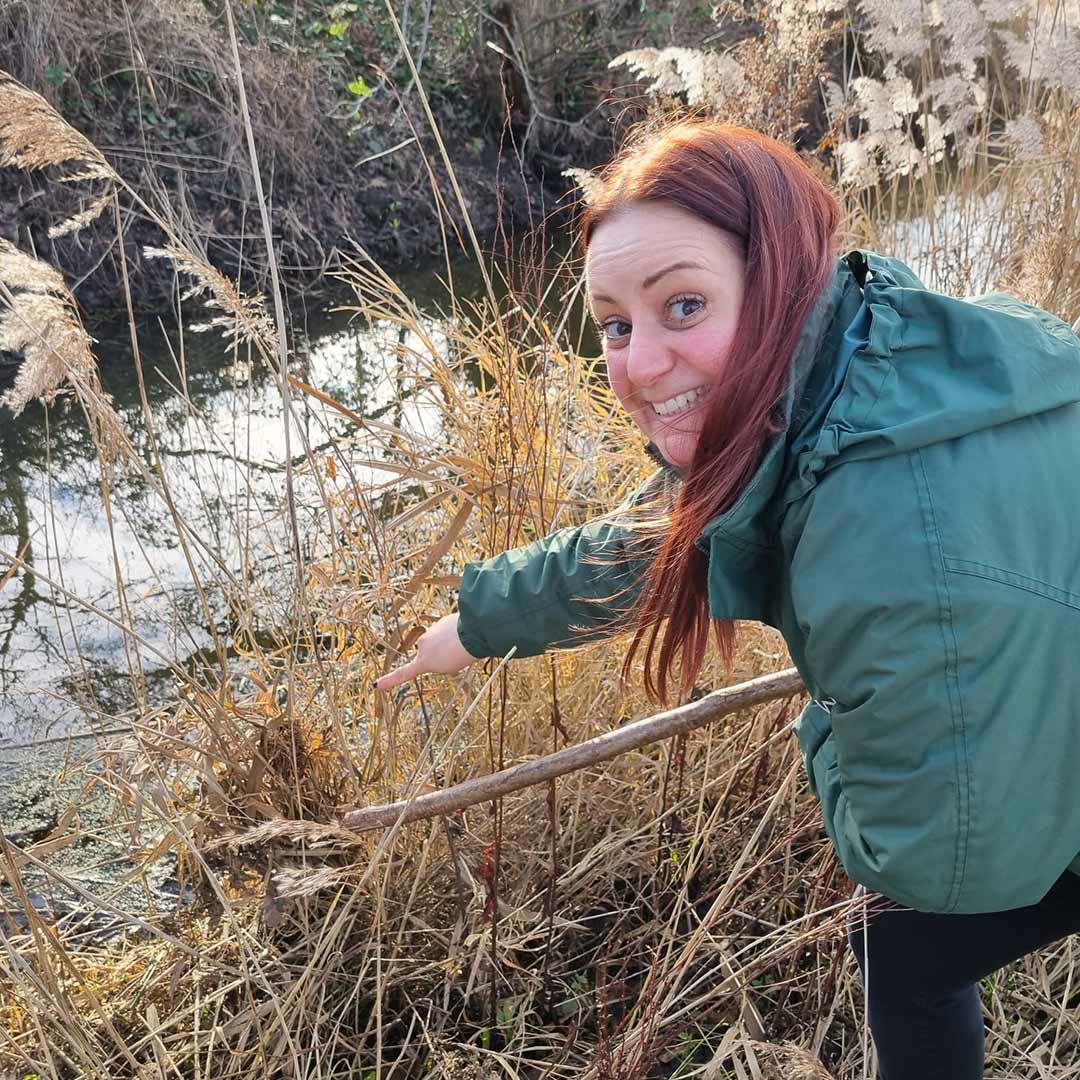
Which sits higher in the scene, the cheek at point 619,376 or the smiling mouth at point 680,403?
the cheek at point 619,376

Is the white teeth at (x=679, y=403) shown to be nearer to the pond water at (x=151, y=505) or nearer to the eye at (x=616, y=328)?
the eye at (x=616, y=328)

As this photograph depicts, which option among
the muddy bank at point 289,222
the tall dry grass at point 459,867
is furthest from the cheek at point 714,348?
the muddy bank at point 289,222

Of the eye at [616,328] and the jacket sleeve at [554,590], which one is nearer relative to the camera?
the eye at [616,328]

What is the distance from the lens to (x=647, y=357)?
1148mm

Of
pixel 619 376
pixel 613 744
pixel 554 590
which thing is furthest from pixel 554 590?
pixel 619 376

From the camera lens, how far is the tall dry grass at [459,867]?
5.28 feet

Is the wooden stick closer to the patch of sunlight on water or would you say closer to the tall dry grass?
the tall dry grass

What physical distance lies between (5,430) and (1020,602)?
4.30 meters

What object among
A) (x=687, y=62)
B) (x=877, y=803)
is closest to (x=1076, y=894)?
(x=877, y=803)

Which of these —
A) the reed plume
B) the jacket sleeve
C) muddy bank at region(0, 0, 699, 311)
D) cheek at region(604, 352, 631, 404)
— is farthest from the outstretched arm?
muddy bank at region(0, 0, 699, 311)

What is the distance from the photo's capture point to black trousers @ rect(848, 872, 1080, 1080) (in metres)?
1.15

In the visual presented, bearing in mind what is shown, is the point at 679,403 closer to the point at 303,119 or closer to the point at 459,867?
the point at 459,867

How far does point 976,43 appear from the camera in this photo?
2676 millimetres

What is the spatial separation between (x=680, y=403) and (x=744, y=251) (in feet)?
0.61
